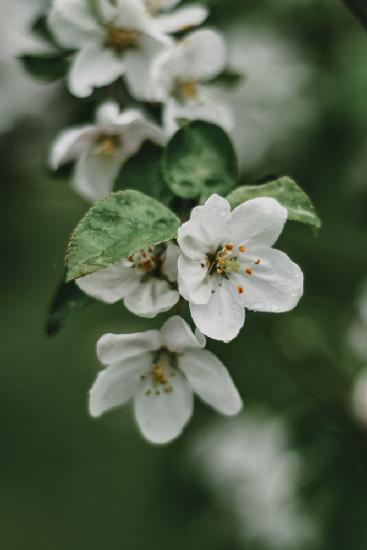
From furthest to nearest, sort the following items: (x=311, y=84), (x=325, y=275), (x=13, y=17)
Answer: (x=325, y=275) < (x=311, y=84) < (x=13, y=17)

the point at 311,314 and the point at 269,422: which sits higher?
the point at 311,314

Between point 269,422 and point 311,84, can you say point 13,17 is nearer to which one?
point 311,84

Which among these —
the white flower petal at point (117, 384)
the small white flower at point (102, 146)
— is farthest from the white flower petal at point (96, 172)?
the white flower petal at point (117, 384)

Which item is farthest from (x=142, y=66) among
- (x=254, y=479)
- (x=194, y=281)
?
(x=254, y=479)

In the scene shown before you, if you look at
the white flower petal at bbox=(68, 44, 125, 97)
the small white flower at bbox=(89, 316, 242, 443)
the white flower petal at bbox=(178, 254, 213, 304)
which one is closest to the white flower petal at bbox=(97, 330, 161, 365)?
the small white flower at bbox=(89, 316, 242, 443)

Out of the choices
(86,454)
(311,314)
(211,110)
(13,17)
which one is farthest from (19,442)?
(211,110)

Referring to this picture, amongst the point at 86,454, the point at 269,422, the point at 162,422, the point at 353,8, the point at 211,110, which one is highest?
the point at 353,8

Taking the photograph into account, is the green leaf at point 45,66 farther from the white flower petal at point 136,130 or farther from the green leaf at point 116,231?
the green leaf at point 116,231
